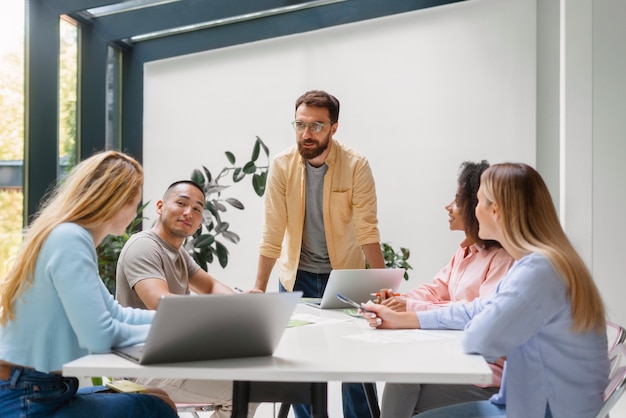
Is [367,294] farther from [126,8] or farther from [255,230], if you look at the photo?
[126,8]

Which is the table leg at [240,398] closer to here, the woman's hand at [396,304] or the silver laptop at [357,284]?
the woman's hand at [396,304]

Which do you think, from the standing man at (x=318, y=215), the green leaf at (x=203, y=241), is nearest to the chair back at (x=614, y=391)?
the standing man at (x=318, y=215)

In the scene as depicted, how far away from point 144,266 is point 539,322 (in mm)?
1358

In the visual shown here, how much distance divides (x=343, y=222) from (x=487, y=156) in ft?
5.27

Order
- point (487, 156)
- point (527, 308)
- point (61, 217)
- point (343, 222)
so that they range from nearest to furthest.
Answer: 1. point (527, 308)
2. point (61, 217)
3. point (343, 222)
4. point (487, 156)

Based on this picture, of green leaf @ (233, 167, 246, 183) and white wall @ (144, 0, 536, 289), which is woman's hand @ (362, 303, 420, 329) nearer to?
green leaf @ (233, 167, 246, 183)

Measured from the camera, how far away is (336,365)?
4.78 feet

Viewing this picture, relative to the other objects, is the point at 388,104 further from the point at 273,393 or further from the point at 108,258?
the point at 273,393

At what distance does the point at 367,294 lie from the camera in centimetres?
264

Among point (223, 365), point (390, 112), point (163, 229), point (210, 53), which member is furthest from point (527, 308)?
point (210, 53)

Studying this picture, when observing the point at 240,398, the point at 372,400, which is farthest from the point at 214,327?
the point at 372,400

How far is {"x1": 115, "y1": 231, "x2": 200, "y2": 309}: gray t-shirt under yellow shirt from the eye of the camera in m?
2.40

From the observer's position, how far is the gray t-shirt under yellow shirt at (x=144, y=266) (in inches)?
94.3

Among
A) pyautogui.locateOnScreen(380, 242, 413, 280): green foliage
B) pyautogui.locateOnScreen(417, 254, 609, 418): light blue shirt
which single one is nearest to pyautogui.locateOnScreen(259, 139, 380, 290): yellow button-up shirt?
pyautogui.locateOnScreen(380, 242, 413, 280): green foliage
